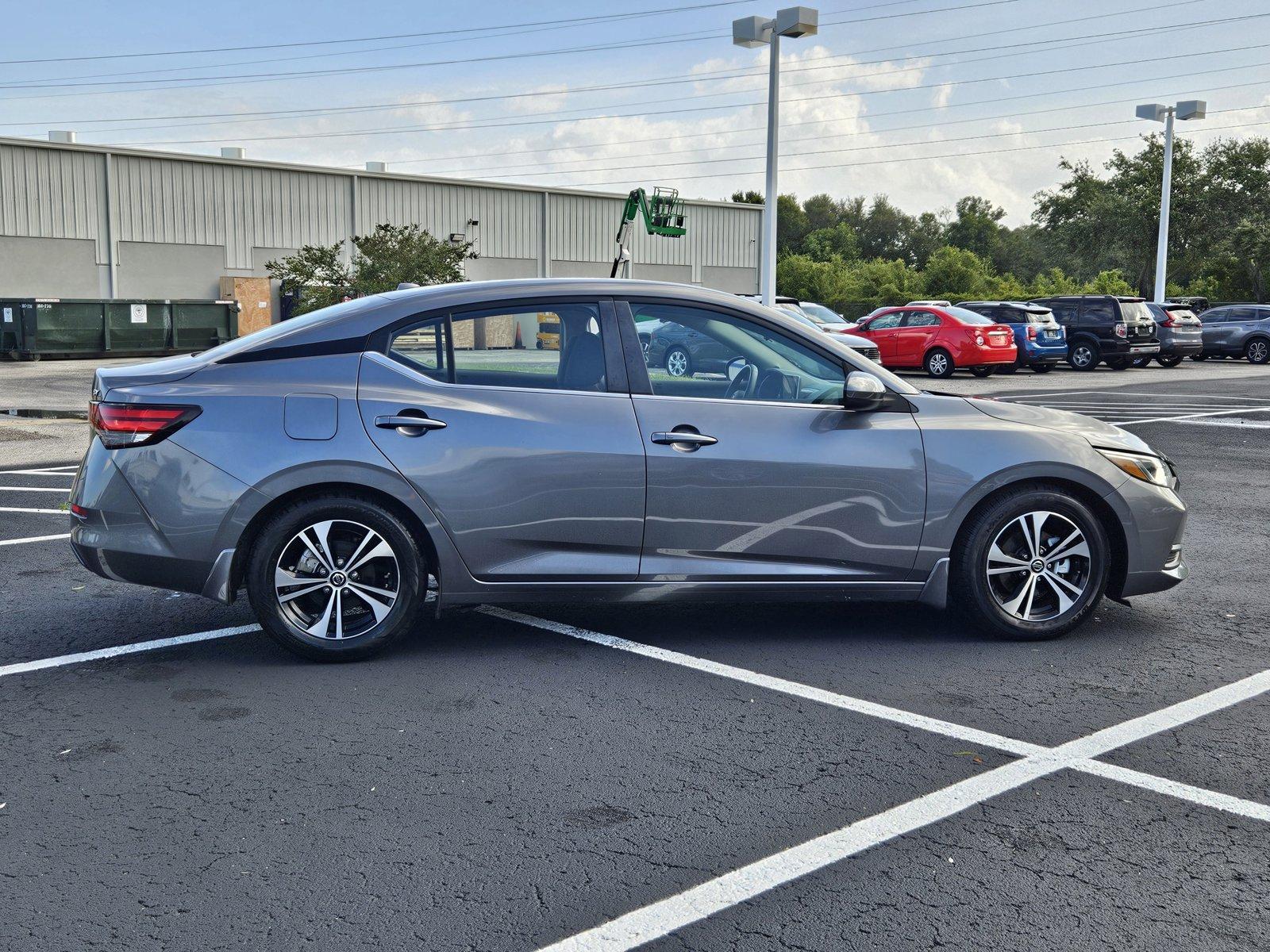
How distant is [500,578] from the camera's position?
208 inches

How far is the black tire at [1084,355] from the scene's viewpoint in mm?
31031

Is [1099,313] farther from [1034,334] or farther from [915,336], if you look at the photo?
[915,336]

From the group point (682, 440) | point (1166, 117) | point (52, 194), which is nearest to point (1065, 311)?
point (1166, 117)

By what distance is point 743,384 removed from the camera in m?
5.46

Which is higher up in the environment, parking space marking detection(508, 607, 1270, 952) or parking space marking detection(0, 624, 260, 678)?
parking space marking detection(0, 624, 260, 678)

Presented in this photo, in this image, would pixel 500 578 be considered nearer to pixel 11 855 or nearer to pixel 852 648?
pixel 852 648

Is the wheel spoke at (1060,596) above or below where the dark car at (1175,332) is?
below

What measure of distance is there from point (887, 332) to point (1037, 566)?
933 inches

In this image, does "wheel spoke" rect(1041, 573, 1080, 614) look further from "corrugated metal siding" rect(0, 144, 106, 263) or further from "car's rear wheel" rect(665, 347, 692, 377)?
"corrugated metal siding" rect(0, 144, 106, 263)

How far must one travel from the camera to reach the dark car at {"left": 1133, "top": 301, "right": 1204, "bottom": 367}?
32031 mm

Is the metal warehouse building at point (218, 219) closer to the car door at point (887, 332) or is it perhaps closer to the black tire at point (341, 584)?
the car door at point (887, 332)

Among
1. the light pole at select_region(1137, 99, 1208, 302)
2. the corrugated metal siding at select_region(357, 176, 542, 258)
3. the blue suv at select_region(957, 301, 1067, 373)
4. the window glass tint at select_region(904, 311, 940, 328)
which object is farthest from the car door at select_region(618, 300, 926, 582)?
the corrugated metal siding at select_region(357, 176, 542, 258)

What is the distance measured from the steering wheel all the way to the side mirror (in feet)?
1.29

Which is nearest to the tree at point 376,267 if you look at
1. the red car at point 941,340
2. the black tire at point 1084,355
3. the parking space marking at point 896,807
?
the red car at point 941,340
